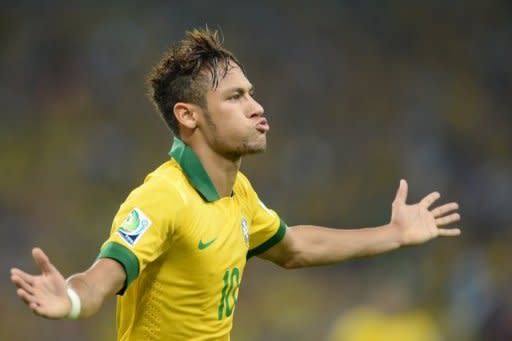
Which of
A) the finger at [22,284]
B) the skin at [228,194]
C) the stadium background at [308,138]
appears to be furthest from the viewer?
the stadium background at [308,138]

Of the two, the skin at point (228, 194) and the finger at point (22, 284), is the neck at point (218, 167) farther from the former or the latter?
the finger at point (22, 284)

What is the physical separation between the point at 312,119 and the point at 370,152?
1.91 feet

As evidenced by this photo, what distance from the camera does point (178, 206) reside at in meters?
3.28

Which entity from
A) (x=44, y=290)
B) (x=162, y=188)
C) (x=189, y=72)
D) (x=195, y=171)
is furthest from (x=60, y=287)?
(x=189, y=72)

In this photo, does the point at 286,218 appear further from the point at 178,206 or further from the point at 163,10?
the point at 178,206

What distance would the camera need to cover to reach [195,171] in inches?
138

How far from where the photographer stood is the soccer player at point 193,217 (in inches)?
125

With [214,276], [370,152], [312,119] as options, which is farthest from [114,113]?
[214,276]

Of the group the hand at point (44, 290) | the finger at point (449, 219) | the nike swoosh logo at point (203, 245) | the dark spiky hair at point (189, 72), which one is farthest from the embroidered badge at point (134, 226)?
the finger at point (449, 219)

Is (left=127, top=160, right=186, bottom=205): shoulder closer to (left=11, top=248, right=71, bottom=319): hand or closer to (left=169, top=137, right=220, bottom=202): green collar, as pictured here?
(left=169, top=137, right=220, bottom=202): green collar

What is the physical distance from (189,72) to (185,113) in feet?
0.54

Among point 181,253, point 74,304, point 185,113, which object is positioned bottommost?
point 74,304

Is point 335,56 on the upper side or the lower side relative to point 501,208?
upper

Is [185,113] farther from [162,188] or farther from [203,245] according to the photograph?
[203,245]
